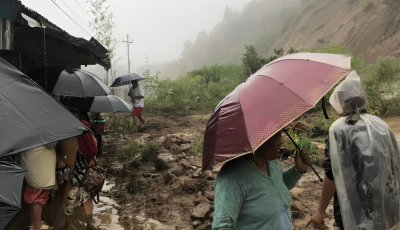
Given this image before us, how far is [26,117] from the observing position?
2.06 meters

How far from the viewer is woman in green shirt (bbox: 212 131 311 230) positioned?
1600 millimetres

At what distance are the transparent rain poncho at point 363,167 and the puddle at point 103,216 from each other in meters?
3.39

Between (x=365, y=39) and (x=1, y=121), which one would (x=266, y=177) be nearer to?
(x=1, y=121)

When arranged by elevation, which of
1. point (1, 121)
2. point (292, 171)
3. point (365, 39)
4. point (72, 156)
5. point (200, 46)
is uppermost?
point (200, 46)

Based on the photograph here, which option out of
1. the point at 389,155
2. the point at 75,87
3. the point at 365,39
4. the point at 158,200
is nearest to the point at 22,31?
the point at 75,87

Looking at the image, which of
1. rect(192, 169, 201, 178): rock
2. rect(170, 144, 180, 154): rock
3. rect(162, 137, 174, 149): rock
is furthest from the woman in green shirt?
rect(162, 137, 174, 149): rock

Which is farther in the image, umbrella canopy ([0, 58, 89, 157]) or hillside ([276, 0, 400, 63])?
hillside ([276, 0, 400, 63])

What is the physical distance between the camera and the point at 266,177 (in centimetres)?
172

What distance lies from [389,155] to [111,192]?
4953mm

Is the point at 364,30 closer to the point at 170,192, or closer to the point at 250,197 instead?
the point at 170,192

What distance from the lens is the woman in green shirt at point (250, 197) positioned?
160cm

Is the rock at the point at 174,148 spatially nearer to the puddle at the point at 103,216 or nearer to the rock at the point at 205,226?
the puddle at the point at 103,216

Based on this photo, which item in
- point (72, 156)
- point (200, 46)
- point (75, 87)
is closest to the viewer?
point (72, 156)

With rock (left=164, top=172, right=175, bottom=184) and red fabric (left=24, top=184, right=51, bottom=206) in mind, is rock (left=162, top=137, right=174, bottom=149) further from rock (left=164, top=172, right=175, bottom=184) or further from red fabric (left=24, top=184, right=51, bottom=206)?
red fabric (left=24, top=184, right=51, bottom=206)
